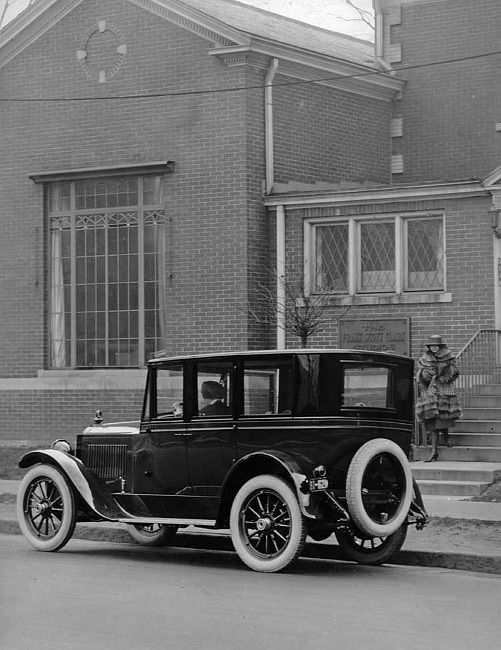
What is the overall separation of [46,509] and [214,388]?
6.71ft

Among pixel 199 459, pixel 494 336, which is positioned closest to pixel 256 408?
pixel 199 459

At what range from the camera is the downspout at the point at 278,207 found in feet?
70.6

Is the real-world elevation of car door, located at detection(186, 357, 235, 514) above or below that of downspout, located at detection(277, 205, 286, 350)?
below

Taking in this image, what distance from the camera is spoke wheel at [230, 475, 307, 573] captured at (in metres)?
11.0

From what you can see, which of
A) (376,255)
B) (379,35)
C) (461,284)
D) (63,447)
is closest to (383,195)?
(376,255)

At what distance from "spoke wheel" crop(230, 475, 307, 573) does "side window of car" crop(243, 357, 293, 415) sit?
675 mm

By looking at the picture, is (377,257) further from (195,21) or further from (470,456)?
(195,21)

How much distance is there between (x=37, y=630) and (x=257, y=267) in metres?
13.8

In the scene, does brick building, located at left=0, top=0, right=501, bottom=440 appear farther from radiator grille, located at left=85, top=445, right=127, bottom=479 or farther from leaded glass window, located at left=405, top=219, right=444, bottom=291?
radiator grille, located at left=85, top=445, right=127, bottom=479

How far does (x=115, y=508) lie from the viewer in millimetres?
12375

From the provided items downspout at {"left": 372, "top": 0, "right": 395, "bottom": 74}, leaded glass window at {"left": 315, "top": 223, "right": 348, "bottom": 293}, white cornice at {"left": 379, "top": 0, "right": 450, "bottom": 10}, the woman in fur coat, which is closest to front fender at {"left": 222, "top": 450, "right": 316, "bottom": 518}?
the woman in fur coat

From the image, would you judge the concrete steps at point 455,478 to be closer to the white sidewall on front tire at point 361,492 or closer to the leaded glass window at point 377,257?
the leaded glass window at point 377,257

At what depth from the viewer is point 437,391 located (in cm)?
1856

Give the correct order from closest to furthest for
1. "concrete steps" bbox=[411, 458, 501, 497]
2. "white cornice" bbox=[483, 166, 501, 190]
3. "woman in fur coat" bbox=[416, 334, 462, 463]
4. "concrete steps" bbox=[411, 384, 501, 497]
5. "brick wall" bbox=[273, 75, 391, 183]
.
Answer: "concrete steps" bbox=[411, 458, 501, 497]
"concrete steps" bbox=[411, 384, 501, 497]
"woman in fur coat" bbox=[416, 334, 462, 463]
"white cornice" bbox=[483, 166, 501, 190]
"brick wall" bbox=[273, 75, 391, 183]
